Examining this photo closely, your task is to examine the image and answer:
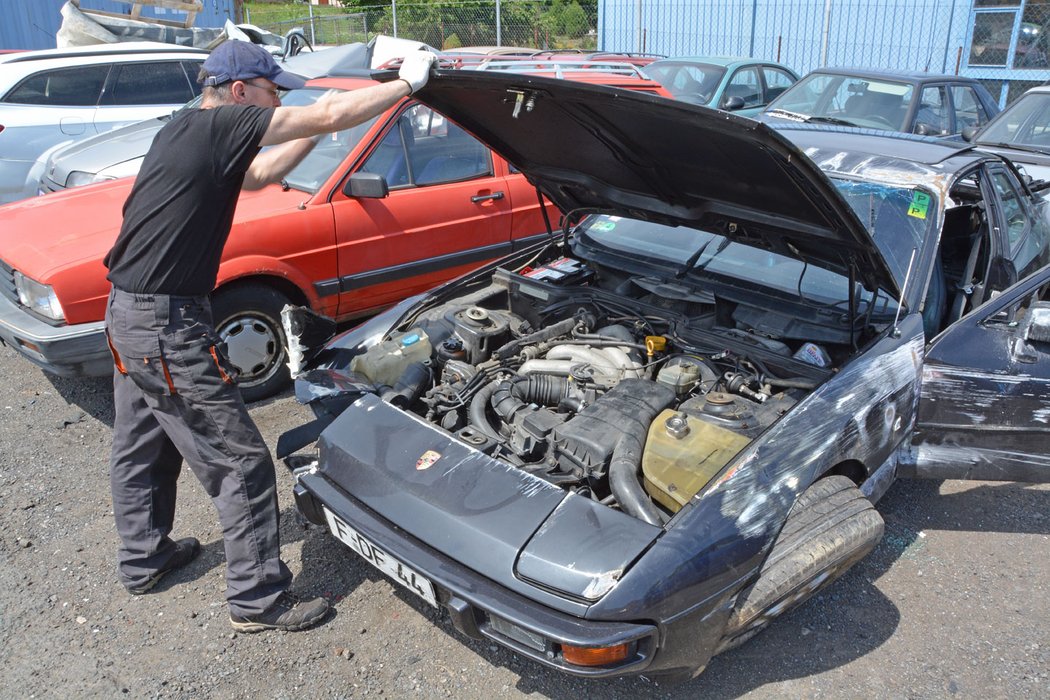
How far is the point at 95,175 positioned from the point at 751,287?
527 centimetres

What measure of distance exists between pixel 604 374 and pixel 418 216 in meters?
2.14

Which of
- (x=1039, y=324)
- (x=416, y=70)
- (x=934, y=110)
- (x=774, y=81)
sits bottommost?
(x=1039, y=324)

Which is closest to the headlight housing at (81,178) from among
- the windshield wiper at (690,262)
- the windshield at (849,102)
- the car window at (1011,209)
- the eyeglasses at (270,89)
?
the eyeglasses at (270,89)

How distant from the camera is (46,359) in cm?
382

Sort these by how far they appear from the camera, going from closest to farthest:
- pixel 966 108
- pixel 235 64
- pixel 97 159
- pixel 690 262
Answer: pixel 235 64
pixel 690 262
pixel 97 159
pixel 966 108

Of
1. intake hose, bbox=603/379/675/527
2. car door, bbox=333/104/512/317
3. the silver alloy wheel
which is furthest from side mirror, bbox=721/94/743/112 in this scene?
intake hose, bbox=603/379/675/527

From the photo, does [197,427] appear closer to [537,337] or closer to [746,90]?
[537,337]

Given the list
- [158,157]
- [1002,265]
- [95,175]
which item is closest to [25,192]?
[95,175]

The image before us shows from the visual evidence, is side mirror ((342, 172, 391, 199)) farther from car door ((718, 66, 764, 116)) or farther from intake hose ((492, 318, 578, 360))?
car door ((718, 66, 764, 116))

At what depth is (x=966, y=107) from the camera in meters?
8.51

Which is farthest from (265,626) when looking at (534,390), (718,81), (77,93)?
(718,81)

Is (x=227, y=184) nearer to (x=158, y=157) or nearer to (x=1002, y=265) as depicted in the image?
(x=158, y=157)

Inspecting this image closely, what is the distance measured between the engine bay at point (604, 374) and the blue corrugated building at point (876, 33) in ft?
38.8

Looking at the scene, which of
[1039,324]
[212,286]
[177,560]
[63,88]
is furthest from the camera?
[63,88]
